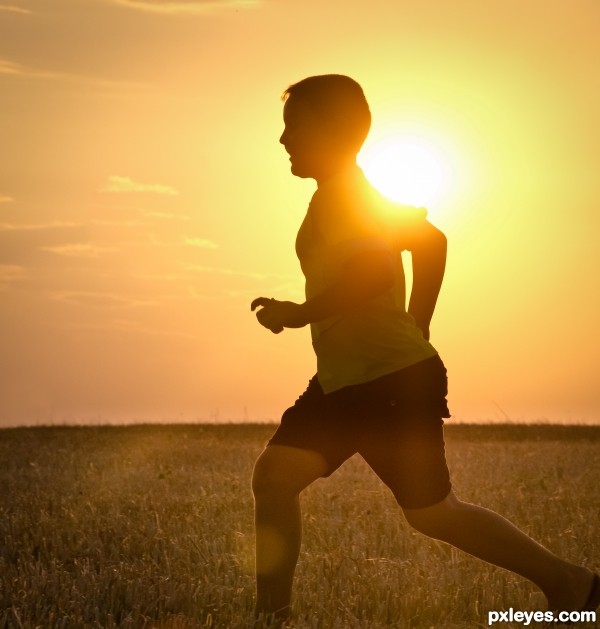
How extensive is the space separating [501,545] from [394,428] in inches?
28.1

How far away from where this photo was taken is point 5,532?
23.3ft

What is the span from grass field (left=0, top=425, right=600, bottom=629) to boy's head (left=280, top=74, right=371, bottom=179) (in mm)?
1876

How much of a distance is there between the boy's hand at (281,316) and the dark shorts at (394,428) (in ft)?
1.34

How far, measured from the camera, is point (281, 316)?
411cm

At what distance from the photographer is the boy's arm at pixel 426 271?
4676 millimetres

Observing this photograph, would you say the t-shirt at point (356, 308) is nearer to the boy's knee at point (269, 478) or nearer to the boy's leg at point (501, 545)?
the boy's knee at point (269, 478)

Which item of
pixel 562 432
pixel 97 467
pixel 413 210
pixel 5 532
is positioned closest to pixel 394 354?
pixel 413 210

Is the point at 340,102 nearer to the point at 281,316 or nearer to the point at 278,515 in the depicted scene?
the point at 281,316

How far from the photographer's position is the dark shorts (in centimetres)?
432

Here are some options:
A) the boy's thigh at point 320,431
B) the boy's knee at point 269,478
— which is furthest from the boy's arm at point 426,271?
the boy's knee at point 269,478

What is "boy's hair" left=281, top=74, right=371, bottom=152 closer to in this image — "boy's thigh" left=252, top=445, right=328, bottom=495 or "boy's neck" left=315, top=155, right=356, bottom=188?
"boy's neck" left=315, top=155, right=356, bottom=188

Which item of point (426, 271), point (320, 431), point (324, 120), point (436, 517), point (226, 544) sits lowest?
point (226, 544)

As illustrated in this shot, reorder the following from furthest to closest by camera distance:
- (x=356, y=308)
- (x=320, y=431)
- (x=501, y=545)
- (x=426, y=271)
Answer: (x=426, y=271) < (x=501, y=545) < (x=320, y=431) < (x=356, y=308)

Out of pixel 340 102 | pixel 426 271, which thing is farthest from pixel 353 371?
pixel 340 102
